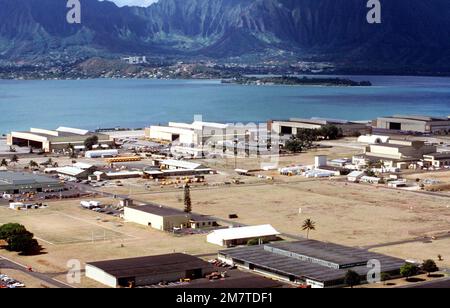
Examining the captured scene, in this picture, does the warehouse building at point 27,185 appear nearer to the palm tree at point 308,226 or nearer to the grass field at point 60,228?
the grass field at point 60,228

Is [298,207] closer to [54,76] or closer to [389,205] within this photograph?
[389,205]

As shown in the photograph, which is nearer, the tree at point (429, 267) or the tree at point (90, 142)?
the tree at point (429, 267)

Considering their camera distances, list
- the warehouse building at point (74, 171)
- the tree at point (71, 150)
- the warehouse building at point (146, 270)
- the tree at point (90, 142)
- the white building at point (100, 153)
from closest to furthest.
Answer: the warehouse building at point (146, 270)
the warehouse building at point (74, 171)
the white building at point (100, 153)
the tree at point (71, 150)
the tree at point (90, 142)

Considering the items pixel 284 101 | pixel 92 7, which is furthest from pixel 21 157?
pixel 92 7

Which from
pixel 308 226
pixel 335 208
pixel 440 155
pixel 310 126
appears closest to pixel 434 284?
pixel 308 226

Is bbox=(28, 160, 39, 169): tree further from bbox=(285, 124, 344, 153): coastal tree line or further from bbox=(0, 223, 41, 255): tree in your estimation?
bbox=(0, 223, 41, 255): tree

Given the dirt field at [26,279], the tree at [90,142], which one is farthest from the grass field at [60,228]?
the tree at [90,142]

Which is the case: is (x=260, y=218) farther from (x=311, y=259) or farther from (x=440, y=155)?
(x=440, y=155)
